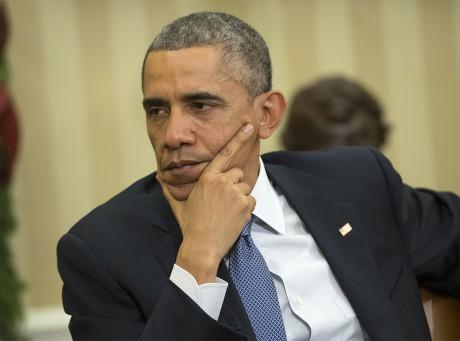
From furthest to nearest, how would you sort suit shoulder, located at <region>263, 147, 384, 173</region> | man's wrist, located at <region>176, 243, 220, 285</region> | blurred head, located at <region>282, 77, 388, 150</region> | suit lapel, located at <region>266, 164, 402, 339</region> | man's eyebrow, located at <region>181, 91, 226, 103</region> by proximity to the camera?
blurred head, located at <region>282, 77, 388, 150</region>, suit shoulder, located at <region>263, 147, 384, 173</region>, suit lapel, located at <region>266, 164, 402, 339</region>, man's eyebrow, located at <region>181, 91, 226, 103</region>, man's wrist, located at <region>176, 243, 220, 285</region>

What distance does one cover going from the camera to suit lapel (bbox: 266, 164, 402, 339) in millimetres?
1926

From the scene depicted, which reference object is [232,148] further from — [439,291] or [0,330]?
[0,330]

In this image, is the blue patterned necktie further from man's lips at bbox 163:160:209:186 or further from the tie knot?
man's lips at bbox 163:160:209:186

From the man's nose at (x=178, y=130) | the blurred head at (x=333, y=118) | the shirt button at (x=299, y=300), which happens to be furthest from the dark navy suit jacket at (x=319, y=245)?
the blurred head at (x=333, y=118)

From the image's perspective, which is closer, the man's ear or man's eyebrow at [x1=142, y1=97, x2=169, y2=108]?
man's eyebrow at [x1=142, y1=97, x2=169, y2=108]

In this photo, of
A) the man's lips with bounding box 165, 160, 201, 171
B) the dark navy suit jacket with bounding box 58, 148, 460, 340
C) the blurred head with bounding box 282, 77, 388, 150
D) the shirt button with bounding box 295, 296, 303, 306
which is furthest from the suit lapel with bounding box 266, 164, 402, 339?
the blurred head with bounding box 282, 77, 388, 150

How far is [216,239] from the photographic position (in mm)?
1764

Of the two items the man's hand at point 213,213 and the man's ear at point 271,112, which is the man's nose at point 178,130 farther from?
the man's ear at point 271,112

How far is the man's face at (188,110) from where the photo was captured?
1.82m

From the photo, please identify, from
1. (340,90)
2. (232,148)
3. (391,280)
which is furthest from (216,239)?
(340,90)

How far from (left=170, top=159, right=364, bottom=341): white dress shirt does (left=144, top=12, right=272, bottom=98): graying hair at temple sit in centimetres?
30

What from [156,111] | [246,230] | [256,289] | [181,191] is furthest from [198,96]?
[256,289]

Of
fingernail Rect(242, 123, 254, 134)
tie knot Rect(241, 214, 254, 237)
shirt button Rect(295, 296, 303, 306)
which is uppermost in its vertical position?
fingernail Rect(242, 123, 254, 134)

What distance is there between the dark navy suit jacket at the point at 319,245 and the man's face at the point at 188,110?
6.5 inches
